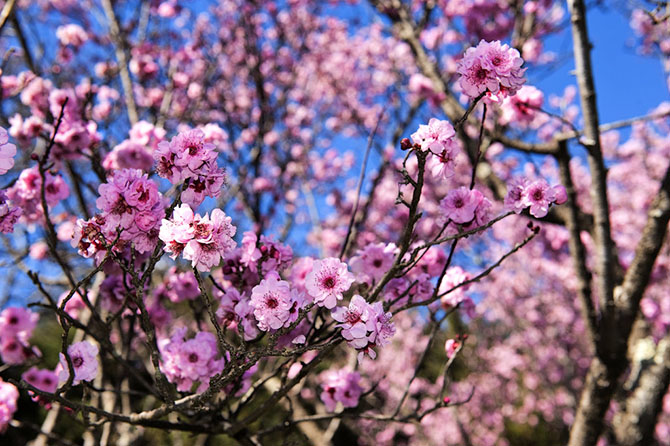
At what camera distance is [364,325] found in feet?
4.29

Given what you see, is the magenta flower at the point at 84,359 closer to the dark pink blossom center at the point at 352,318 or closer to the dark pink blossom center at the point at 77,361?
the dark pink blossom center at the point at 77,361

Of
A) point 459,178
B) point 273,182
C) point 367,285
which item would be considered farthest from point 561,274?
point 367,285

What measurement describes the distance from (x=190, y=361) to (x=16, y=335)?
1.56 m

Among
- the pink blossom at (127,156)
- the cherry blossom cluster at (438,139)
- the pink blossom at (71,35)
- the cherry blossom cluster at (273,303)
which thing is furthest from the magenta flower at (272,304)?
the pink blossom at (71,35)

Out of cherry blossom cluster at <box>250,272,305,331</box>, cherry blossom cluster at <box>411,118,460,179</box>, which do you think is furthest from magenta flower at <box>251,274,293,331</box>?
cherry blossom cluster at <box>411,118,460,179</box>

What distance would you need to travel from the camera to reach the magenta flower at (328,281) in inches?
55.2

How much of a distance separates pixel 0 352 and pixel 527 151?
3609 mm

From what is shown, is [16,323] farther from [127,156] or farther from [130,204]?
[130,204]

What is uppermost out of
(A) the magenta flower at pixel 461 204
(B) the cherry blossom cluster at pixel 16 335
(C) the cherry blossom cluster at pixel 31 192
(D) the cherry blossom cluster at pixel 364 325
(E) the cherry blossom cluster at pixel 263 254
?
(A) the magenta flower at pixel 461 204

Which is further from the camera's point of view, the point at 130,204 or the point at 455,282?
the point at 455,282

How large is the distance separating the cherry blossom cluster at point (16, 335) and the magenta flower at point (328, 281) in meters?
2.05

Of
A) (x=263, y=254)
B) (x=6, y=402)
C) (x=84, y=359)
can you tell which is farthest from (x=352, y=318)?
(x=6, y=402)

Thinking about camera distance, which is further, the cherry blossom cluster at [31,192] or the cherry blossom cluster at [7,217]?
the cherry blossom cluster at [31,192]

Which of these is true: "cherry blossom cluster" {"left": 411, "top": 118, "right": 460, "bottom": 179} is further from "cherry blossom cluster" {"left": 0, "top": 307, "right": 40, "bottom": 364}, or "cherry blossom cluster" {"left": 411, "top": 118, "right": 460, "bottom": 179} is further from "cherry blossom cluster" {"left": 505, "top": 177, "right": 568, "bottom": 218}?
"cherry blossom cluster" {"left": 0, "top": 307, "right": 40, "bottom": 364}
